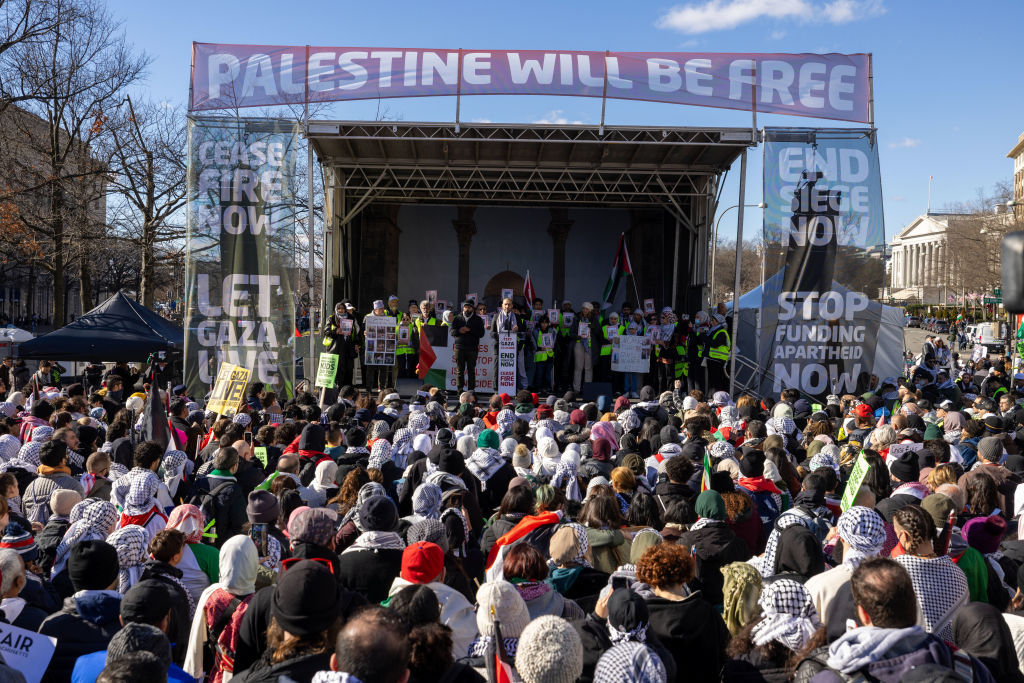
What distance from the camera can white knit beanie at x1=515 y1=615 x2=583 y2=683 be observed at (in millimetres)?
3002

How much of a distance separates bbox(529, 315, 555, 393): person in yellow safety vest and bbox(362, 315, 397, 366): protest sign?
282 cm

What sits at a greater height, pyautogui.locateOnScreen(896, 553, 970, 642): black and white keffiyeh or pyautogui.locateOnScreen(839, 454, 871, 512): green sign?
pyautogui.locateOnScreen(839, 454, 871, 512): green sign

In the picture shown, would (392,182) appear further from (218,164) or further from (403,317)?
(218,164)

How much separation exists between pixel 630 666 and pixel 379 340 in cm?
1389

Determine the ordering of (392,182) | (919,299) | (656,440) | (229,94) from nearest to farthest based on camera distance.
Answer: (656,440), (229,94), (392,182), (919,299)

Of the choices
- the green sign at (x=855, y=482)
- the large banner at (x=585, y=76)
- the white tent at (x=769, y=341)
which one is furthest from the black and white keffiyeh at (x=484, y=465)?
the white tent at (x=769, y=341)

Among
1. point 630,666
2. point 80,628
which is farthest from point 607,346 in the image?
point 630,666

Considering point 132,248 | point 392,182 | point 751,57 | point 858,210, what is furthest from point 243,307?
point 132,248

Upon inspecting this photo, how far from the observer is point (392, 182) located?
68.7 feet

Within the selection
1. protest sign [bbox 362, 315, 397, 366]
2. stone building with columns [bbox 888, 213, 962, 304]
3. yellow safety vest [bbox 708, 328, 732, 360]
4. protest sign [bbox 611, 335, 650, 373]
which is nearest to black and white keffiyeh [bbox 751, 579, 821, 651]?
yellow safety vest [bbox 708, 328, 732, 360]

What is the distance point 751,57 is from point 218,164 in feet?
28.7

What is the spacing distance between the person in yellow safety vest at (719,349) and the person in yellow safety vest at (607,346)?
1.72 metres

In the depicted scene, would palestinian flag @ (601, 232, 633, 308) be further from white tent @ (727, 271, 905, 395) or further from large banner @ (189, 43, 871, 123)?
large banner @ (189, 43, 871, 123)

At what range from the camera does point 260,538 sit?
479 cm
